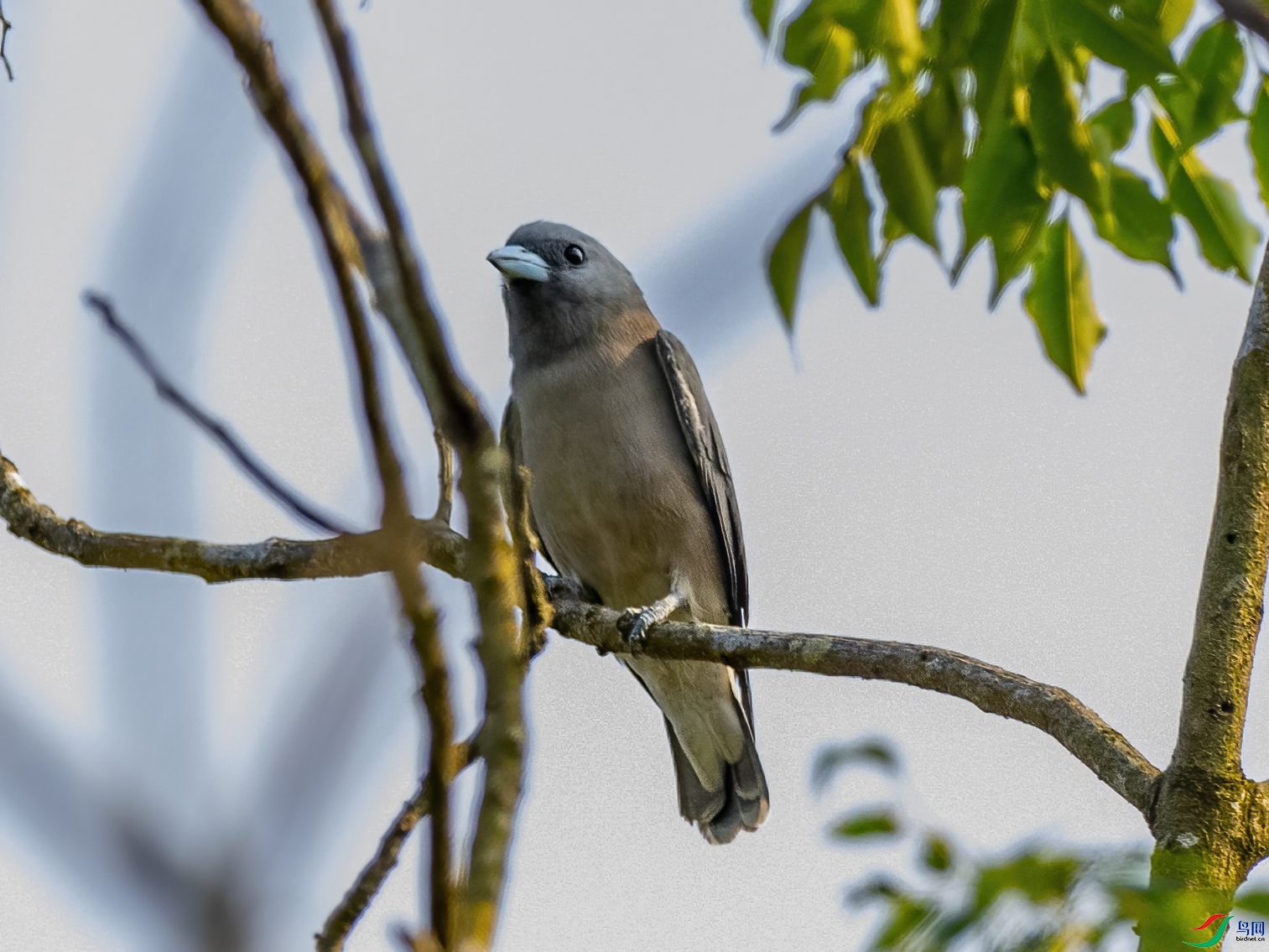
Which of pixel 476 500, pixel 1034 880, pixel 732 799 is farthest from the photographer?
pixel 732 799

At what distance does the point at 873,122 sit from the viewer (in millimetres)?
3166

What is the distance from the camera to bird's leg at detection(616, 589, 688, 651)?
4.49 m

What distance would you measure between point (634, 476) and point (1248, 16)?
419cm

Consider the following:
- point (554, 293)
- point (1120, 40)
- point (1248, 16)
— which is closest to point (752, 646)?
point (1120, 40)

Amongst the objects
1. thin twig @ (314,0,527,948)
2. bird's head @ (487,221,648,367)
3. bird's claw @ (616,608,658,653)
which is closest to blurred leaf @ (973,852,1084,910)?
thin twig @ (314,0,527,948)

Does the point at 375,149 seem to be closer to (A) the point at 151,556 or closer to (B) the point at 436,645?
(B) the point at 436,645

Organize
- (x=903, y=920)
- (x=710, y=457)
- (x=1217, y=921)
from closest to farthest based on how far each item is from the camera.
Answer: (x=903, y=920)
(x=1217, y=921)
(x=710, y=457)

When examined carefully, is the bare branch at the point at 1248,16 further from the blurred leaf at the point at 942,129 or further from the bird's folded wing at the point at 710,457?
the bird's folded wing at the point at 710,457

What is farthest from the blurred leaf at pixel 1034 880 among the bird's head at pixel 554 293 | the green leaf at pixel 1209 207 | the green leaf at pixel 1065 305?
the bird's head at pixel 554 293

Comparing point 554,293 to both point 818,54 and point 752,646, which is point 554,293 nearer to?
point 752,646

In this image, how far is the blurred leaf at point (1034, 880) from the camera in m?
1.97

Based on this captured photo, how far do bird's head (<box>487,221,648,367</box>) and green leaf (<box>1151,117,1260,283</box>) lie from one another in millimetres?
3136

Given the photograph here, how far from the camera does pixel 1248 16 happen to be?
1.76 metres

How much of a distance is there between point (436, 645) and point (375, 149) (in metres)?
0.46
